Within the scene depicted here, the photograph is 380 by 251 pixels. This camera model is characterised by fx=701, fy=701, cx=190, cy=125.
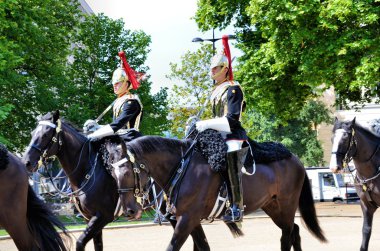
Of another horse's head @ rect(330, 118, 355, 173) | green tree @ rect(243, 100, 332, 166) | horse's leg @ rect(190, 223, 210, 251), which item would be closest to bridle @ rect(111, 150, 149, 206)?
horse's leg @ rect(190, 223, 210, 251)

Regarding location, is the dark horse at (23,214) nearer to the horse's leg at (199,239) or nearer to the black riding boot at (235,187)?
the horse's leg at (199,239)

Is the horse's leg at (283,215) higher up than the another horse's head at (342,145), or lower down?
lower down

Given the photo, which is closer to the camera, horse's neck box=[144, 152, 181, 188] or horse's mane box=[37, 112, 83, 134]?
horse's neck box=[144, 152, 181, 188]

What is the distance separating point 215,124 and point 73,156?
2.59 metres

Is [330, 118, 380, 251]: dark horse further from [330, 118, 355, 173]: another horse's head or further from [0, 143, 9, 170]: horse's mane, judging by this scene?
[0, 143, 9, 170]: horse's mane

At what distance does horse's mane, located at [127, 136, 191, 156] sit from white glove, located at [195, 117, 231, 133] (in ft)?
0.97

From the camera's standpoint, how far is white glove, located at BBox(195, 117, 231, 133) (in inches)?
344

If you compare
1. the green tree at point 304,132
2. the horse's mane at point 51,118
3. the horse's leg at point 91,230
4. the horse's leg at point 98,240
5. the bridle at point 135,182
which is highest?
the horse's mane at point 51,118

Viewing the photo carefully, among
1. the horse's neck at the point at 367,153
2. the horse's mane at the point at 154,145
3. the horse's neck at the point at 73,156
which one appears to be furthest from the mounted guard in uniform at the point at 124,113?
the horse's neck at the point at 367,153

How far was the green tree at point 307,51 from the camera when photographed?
942 inches

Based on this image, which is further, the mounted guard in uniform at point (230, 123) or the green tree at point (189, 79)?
the green tree at point (189, 79)

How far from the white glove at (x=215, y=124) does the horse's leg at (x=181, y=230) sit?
117 centimetres

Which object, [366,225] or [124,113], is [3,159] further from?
[366,225]

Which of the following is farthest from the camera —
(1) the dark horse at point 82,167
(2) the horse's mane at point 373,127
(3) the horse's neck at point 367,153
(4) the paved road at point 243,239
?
(4) the paved road at point 243,239
